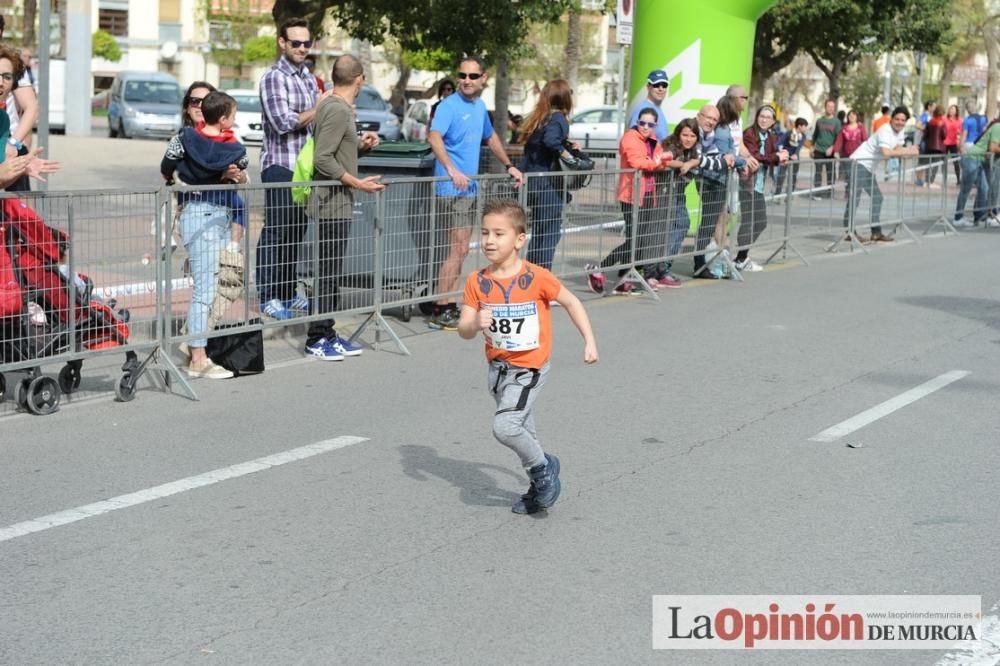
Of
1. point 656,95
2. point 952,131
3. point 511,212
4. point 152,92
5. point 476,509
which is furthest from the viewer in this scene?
point 152,92

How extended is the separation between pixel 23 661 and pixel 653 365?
19.3 ft

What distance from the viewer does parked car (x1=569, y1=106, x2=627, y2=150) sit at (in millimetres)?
41031

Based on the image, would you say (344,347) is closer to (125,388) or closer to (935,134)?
(125,388)

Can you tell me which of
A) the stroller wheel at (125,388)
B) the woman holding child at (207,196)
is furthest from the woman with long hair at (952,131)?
the stroller wheel at (125,388)

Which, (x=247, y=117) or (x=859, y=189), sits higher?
(x=247, y=117)

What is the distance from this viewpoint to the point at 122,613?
481cm

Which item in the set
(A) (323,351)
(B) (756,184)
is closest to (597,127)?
(B) (756,184)

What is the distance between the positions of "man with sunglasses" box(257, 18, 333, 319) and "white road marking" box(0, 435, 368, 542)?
208 cm

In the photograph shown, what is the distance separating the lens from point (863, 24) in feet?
99.6

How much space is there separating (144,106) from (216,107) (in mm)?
32826

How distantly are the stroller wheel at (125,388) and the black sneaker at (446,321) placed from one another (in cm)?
327

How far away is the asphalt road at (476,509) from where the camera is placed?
4715 millimetres

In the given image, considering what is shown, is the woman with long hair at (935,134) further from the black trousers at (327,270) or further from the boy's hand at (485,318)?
the boy's hand at (485,318)

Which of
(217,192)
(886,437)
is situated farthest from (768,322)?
(217,192)
